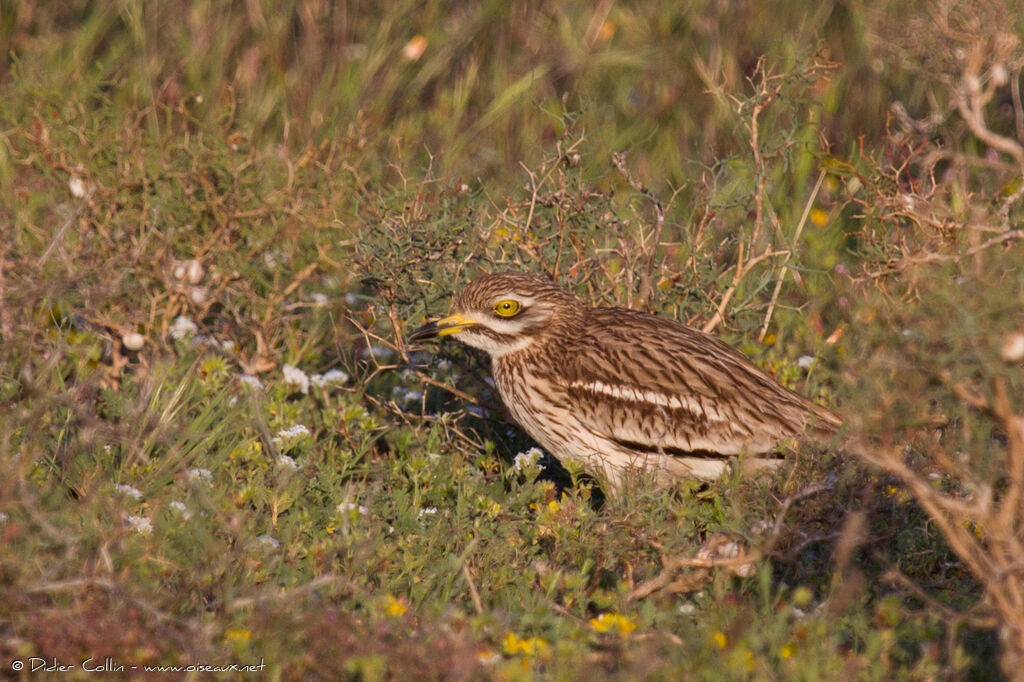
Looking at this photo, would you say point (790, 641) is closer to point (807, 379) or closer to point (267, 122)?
point (807, 379)

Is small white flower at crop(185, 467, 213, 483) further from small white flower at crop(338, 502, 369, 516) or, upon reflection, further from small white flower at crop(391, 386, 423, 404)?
small white flower at crop(391, 386, 423, 404)

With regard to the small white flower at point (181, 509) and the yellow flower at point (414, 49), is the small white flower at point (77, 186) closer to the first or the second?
the small white flower at point (181, 509)

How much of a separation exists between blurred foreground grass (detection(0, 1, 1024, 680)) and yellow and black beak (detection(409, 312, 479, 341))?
240 mm

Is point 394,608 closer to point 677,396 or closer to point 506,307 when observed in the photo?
point 677,396

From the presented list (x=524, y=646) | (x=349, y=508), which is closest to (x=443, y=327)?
(x=349, y=508)

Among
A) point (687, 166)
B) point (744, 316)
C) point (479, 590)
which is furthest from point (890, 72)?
point (479, 590)

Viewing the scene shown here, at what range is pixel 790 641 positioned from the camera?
142 inches

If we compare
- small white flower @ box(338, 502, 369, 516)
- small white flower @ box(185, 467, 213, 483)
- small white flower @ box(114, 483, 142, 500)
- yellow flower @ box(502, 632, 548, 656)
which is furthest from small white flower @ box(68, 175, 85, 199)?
yellow flower @ box(502, 632, 548, 656)

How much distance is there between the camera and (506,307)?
18.0 ft

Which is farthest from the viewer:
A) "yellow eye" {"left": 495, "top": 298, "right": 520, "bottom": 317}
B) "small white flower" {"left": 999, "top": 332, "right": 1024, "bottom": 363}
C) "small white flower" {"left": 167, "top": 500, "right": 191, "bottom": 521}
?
"yellow eye" {"left": 495, "top": 298, "right": 520, "bottom": 317}

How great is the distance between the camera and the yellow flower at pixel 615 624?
359cm

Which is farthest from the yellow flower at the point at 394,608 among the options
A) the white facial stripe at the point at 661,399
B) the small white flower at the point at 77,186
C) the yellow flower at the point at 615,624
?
the small white flower at the point at 77,186

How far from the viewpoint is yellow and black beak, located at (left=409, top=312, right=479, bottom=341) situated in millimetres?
5355

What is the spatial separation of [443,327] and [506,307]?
0.98ft
